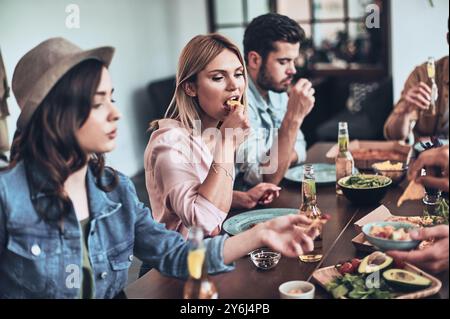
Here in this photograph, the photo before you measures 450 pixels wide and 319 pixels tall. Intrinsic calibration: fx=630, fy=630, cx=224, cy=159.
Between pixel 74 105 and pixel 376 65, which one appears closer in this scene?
pixel 74 105

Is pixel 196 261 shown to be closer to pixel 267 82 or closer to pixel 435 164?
pixel 435 164

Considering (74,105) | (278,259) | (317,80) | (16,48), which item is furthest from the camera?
(317,80)

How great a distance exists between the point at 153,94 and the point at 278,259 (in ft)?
12.1

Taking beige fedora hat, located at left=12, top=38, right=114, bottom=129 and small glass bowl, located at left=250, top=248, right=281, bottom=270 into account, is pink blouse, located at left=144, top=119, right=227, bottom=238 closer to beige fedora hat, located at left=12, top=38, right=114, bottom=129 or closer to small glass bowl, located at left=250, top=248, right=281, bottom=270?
small glass bowl, located at left=250, top=248, right=281, bottom=270

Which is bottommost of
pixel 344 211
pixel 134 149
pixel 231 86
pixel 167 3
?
pixel 134 149

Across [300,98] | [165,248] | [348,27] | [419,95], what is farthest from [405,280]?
[348,27]

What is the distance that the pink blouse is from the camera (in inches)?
72.0

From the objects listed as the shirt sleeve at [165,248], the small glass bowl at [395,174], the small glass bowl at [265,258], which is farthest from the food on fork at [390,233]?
the small glass bowl at [395,174]

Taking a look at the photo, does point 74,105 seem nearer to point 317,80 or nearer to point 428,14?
point 428,14

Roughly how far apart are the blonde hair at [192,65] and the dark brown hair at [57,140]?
0.67 m

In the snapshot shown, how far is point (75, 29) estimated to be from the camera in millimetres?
4195

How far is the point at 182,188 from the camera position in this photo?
1.85 m

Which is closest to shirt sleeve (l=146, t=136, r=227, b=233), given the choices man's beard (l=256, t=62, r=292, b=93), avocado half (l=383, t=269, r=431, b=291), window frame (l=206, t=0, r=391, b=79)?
avocado half (l=383, t=269, r=431, b=291)
